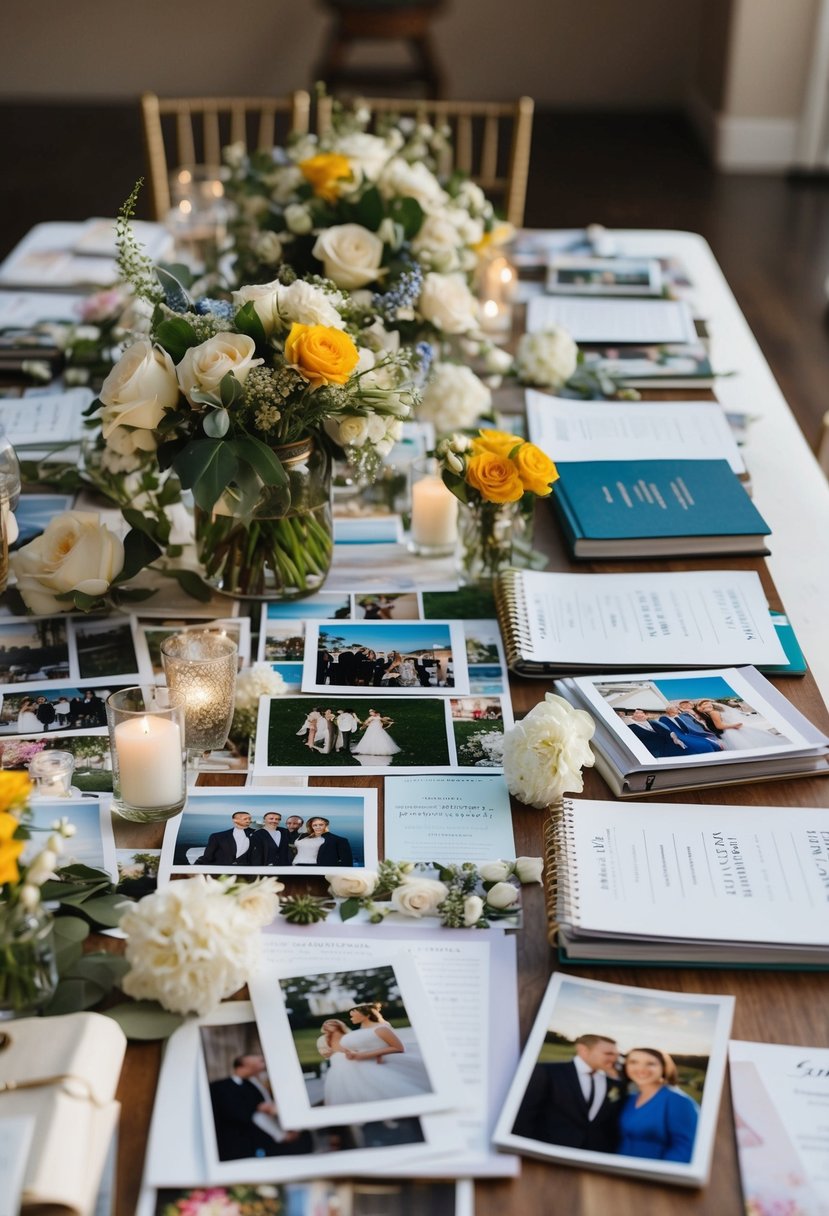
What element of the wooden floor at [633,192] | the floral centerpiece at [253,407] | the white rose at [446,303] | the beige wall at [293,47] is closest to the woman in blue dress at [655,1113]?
the floral centerpiece at [253,407]

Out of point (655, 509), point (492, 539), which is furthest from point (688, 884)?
point (655, 509)

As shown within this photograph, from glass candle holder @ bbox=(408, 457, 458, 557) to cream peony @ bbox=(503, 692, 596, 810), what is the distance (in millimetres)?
462

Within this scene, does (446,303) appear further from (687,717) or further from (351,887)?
(351,887)

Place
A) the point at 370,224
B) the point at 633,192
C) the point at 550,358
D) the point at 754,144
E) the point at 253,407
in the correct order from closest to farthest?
the point at 253,407
the point at 370,224
the point at 550,358
the point at 633,192
the point at 754,144

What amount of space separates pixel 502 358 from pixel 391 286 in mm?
305

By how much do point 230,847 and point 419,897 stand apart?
18cm

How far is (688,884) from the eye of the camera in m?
1.03

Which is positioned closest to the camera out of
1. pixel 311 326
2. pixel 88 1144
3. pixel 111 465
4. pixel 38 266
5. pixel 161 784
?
pixel 88 1144

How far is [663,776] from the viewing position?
1.17 m

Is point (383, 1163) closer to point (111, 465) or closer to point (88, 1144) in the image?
point (88, 1144)

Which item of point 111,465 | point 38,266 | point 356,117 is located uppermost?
point 356,117

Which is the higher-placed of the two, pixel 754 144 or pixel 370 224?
pixel 370 224

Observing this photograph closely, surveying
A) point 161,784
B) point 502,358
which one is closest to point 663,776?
point 161,784

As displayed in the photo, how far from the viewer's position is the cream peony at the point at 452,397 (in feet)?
5.96
